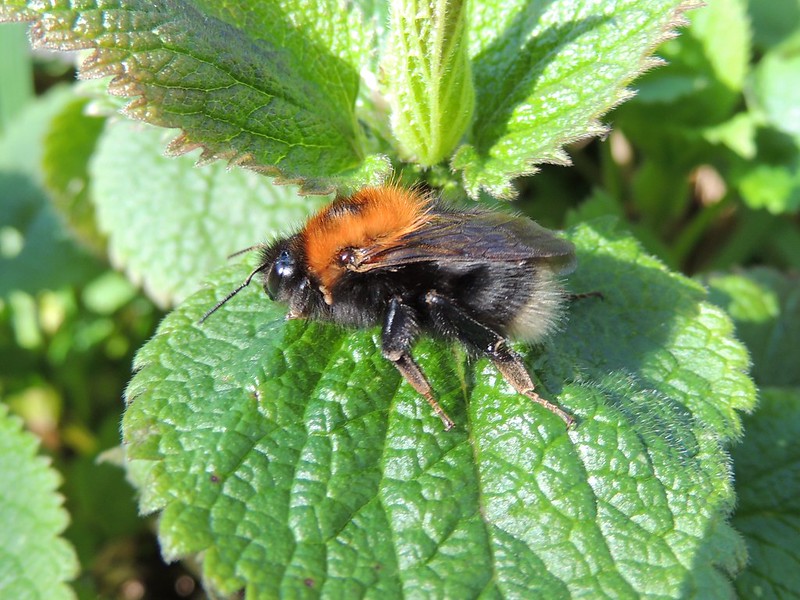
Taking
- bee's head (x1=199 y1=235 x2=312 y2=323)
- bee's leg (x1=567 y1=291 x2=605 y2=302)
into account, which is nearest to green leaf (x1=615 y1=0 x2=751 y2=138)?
bee's leg (x1=567 y1=291 x2=605 y2=302)

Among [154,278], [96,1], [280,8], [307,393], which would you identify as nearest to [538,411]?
[307,393]

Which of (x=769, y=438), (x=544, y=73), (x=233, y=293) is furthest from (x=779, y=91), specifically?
(x=233, y=293)

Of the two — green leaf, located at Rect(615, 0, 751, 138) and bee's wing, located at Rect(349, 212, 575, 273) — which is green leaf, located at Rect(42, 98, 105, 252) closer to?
bee's wing, located at Rect(349, 212, 575, 273)

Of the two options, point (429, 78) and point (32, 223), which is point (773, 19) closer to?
point (429, 78)

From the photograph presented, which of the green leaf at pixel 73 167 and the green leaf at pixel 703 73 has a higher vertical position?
the green leaf at pixel 703 73

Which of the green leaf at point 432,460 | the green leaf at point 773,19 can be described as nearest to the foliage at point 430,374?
the green leaf at point 432,460

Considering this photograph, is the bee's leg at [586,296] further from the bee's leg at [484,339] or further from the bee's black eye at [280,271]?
the bee's black eye at [280,271]
